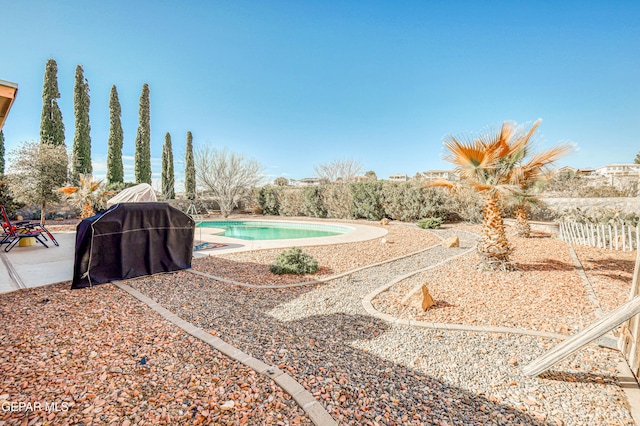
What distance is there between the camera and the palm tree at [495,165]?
5.25m

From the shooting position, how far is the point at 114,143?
68.2ft

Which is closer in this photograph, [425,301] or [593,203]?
[425,301]

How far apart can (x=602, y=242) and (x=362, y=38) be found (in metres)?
12.1

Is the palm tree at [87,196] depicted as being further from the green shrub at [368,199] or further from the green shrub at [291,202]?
the green shrub at [368,199]

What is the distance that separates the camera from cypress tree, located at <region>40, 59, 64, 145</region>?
58.1ft

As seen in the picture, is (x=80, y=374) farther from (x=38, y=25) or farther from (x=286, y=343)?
(x=38, y=25)

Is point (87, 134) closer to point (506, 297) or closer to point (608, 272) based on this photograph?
point (506, 297)

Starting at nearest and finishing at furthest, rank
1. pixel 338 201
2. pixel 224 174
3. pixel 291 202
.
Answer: pixel 338 201, pixel 291 202, pixel 224 174

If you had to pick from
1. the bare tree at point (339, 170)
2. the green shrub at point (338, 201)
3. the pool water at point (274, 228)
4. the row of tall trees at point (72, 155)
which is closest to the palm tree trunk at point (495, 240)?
the pool water at point (274, 228)

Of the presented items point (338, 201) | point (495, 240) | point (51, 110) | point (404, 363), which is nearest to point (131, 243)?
point (404, 363)

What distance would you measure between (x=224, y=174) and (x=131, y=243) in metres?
17.9

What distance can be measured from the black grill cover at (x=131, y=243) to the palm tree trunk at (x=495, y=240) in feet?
21.4

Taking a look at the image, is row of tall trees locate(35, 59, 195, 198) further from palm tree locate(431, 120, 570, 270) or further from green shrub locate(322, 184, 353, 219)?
palm tree locate(431, 120, 570, 270)

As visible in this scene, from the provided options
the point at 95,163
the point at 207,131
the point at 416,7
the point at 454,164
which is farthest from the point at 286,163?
the point at 454,164
